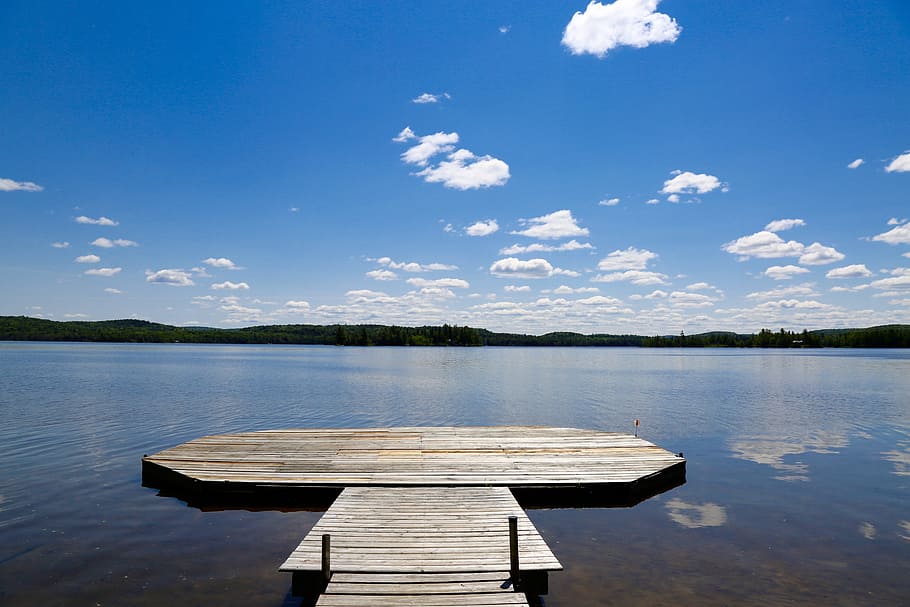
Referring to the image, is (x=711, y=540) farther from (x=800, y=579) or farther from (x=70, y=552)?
(x=70, y=552)

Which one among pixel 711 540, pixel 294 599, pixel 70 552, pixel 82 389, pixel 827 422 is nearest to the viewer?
pixel 294 599

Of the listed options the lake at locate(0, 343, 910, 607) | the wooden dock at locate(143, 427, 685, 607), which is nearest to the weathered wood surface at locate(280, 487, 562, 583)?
the wooden dock at locate(143, 427, 685, 607)

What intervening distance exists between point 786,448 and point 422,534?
19.3 meters

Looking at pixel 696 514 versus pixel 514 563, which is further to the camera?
pixel 696 514

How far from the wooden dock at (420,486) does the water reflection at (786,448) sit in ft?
17.1

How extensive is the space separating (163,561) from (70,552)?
2071mm

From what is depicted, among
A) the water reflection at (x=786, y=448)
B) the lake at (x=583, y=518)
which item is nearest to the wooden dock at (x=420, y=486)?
the lake at (x=583, y=518)

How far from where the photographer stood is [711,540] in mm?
11922

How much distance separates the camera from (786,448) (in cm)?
2219

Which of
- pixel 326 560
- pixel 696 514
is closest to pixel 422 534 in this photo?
pixel 326 560

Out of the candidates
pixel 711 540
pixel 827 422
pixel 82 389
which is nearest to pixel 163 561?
pixel 711 540

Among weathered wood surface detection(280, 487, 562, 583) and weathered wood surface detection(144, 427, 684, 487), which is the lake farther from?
weathered wood surface detection(280, 487, 562, 583)

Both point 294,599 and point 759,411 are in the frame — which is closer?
point 294,599

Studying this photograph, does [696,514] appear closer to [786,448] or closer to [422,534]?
[422,534]
